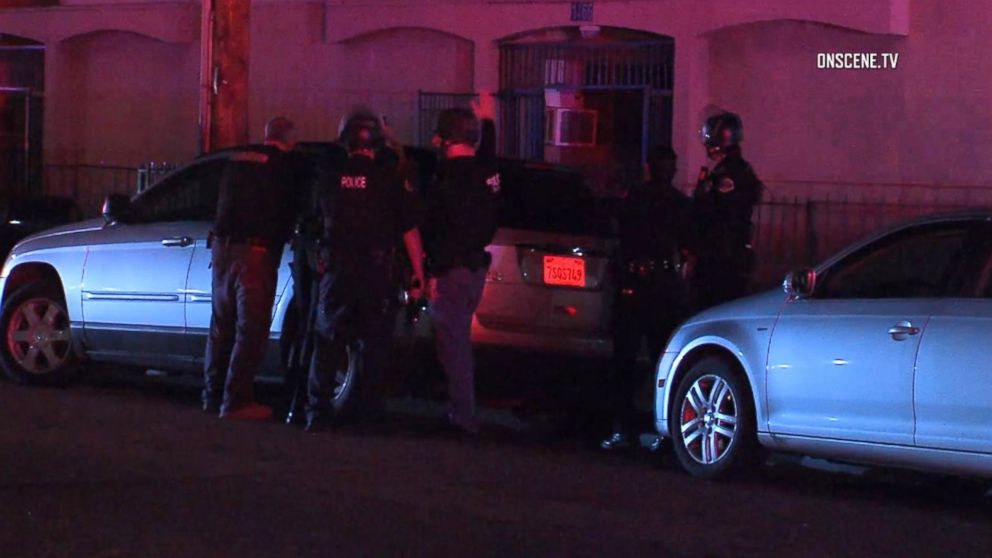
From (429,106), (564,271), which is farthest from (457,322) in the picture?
(429,106)

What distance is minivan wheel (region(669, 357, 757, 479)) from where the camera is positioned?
27.5 ft

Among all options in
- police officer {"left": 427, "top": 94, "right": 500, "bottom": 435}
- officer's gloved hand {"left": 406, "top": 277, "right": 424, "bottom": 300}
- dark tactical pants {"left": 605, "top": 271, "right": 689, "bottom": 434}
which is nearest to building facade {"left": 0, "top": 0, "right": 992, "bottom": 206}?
dark tactical pants {"left": 605, "top": 271, "right": 689, "bottom": 434}

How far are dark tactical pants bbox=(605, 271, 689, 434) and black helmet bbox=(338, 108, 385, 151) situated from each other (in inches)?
67.3

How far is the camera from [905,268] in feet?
26.5

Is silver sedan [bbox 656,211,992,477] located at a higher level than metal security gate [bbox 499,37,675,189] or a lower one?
lower

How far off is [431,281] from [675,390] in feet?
5.39

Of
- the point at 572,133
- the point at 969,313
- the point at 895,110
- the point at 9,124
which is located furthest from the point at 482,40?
the point at 969,313

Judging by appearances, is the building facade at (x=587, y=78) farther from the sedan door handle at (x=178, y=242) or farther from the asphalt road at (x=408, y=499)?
the asphalt road at (x=408, y=499)

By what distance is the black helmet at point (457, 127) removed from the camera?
948cm

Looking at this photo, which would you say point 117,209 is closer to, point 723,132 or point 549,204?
point 549,204

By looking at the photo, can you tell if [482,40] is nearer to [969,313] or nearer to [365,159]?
[365,159]

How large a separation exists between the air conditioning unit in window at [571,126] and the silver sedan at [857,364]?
871 cm

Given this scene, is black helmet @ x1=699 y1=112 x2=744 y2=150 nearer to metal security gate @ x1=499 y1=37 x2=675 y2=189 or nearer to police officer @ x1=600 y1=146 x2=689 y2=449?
police officer @ x1=600 y1=146 x2=689 y2=449

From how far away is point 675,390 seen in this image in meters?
8.89
